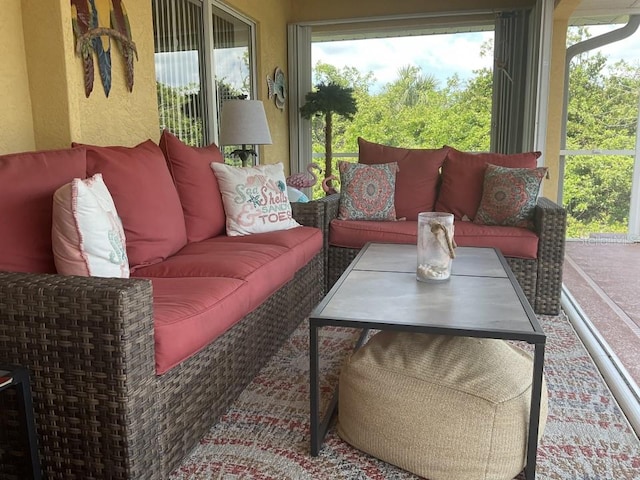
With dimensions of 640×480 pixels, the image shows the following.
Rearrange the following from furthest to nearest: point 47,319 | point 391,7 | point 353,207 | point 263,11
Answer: point 391,7, point 263,11, point 353,207, point 47,319

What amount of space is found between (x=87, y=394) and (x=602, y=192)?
5011 millimetres

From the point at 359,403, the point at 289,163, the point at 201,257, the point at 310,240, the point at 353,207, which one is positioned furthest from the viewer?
the point at 289,163

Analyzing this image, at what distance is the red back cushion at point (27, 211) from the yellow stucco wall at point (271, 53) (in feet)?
10.3

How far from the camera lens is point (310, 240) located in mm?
2834

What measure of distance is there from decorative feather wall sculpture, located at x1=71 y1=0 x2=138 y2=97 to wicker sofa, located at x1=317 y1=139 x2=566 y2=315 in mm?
1353

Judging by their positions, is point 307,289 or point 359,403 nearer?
point 359,403

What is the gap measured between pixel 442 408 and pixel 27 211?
54.2 inches

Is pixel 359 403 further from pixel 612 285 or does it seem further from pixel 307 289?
pixel 612 285

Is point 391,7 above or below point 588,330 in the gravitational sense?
above

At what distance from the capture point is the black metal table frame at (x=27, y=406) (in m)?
1.31

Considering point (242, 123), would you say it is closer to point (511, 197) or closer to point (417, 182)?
point (417, 182)

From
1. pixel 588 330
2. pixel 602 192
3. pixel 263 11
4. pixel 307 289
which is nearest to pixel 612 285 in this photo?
pixel 588 330

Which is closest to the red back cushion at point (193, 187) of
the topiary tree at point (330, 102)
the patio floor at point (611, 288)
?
the patio floor at point (611, 288)

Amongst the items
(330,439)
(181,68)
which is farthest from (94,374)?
(181,68)
